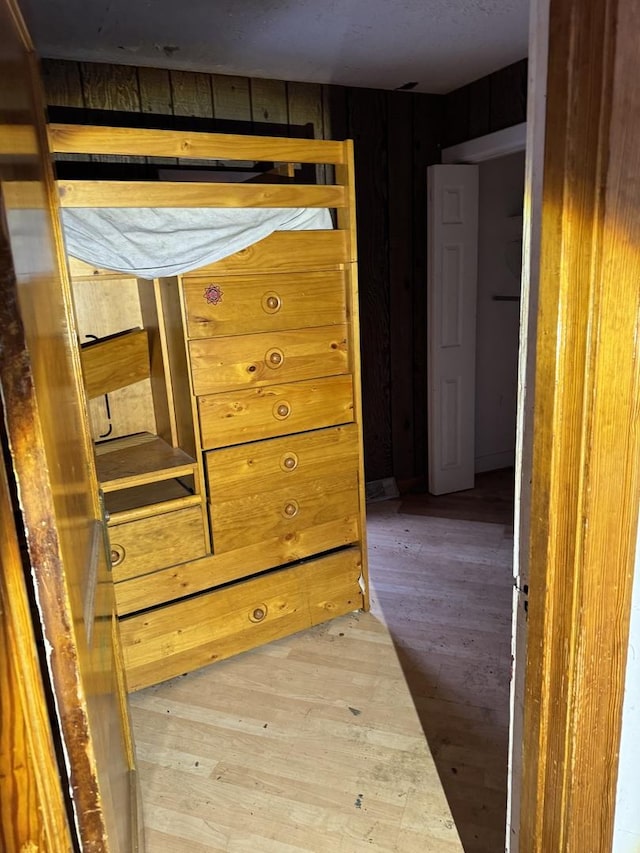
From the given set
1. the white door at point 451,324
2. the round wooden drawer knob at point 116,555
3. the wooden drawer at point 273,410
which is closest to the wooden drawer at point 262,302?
the wooden drawer at point 273,410

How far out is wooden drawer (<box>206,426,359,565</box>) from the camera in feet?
7.41

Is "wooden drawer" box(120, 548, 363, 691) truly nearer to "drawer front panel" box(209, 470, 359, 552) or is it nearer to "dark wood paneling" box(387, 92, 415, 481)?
"drawer front panel" box(209, 470, 359, 552)

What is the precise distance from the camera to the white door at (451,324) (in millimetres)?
3627

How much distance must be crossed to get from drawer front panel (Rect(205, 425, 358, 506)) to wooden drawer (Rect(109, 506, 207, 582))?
0.12 meters

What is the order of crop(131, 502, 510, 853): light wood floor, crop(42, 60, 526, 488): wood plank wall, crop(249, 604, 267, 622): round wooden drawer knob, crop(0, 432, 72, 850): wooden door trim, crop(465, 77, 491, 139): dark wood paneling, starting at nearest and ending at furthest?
crop(0, 432, 72, 850): wooden door trim, crop(131, 502, 510, 853): light wood floor, crop(249, 604, 267, 622): round wooden drawer knob, crop(42, 60, 526, 488): wood plank wall, crop(465, 77, 491, 139): dark wood paneling

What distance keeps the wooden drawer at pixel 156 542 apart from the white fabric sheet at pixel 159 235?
829 millimetres

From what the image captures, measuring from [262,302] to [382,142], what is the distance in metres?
1.86

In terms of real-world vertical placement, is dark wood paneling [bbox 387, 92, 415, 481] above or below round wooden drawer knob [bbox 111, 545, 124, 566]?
above

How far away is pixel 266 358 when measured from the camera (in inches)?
88.5

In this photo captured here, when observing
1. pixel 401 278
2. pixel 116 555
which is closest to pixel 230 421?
pixel 116 555

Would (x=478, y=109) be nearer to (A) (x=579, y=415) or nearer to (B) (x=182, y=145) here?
(B) (x=182, y=145)

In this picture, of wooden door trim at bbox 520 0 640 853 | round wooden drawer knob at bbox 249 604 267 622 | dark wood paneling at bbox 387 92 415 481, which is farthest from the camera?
dark wood paneling at bbox 387 92 415 481

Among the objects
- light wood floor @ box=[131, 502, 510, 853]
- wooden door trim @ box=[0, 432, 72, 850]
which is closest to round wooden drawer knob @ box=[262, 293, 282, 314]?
light wood floor @ box=[131, 502, 510, 853]

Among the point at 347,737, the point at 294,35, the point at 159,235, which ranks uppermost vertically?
the point at 294,35
